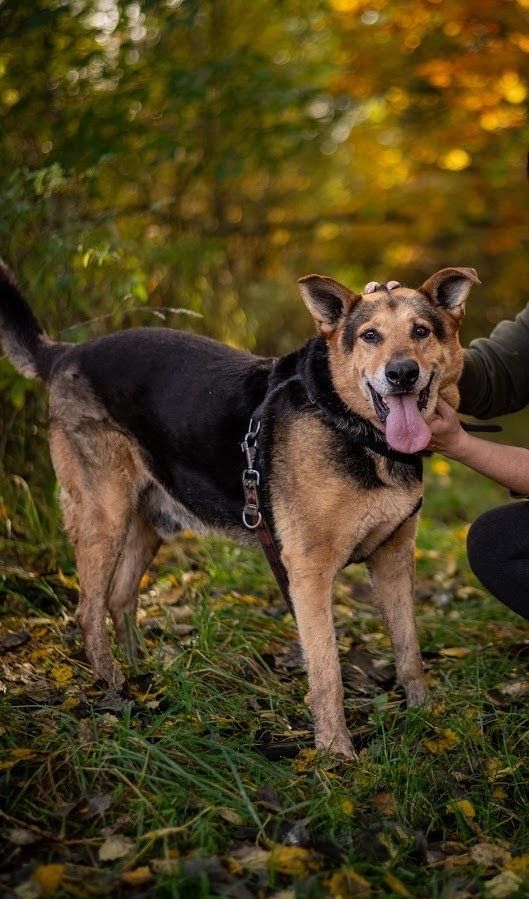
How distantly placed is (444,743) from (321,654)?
0.55 meters

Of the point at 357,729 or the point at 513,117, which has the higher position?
the point at 513,117

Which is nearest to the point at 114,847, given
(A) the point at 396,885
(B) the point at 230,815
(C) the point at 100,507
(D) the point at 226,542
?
(B) the point at 230,815

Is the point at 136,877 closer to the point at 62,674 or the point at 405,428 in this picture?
the point at 62,674

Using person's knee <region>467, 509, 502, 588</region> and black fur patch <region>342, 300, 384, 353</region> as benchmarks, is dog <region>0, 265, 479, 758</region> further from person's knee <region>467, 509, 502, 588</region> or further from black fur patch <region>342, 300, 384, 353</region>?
person's knee <region>467, 509, 502, 588</region>

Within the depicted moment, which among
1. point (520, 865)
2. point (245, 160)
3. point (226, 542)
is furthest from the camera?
point (245, 160)

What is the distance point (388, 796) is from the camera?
2818mm

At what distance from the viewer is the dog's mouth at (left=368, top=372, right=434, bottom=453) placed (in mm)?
3092

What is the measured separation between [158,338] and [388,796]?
2.10m

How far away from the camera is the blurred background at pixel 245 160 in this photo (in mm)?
5219

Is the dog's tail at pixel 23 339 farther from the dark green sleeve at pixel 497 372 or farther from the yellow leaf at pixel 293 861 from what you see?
the yellow leaf at pixel 293 861

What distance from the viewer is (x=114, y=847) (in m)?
2.42

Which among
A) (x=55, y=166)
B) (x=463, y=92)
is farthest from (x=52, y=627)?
(x=463, y=92)

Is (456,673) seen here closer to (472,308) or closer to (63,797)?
(63,797)

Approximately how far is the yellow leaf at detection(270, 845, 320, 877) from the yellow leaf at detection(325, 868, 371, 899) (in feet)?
0.22
